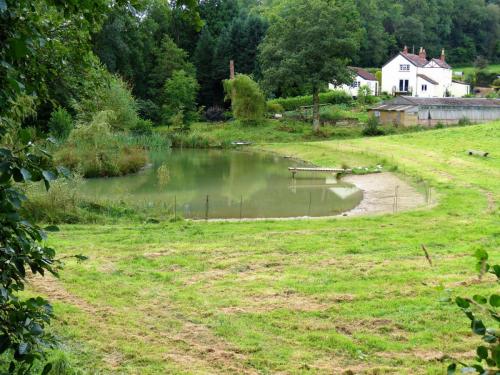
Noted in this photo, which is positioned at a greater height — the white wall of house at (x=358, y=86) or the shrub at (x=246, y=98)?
the white wall of house at (x=358, y=86)

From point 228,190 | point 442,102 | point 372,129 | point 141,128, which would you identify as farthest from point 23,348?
point 442,102

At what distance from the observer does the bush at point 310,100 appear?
192ft

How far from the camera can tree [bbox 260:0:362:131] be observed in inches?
1800

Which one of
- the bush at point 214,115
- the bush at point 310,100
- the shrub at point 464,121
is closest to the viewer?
the shrub at point 464,121

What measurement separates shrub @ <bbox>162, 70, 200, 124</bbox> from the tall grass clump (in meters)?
20.9

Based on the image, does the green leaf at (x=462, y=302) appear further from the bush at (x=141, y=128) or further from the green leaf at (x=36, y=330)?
the bush at (x=141, y=128)

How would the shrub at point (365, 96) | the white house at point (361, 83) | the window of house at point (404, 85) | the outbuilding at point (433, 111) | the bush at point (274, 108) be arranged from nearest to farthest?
the outbuilding at point (433, 111)
the bush at point (274, 108)
the shrub at point (365, 96)
the white house at point (361, 83)
the window of house at point (404, 85)

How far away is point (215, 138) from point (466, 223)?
3079 centimetres

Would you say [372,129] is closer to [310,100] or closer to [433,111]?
[433,111]

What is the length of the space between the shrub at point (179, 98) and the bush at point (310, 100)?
7.86m

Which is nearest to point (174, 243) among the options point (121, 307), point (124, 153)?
point (121, 307)

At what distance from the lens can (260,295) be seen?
10508 millimetres

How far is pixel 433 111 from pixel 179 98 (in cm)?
2190

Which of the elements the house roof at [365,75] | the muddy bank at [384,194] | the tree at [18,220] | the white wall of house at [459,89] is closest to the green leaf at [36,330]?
the tree at [18,220]
